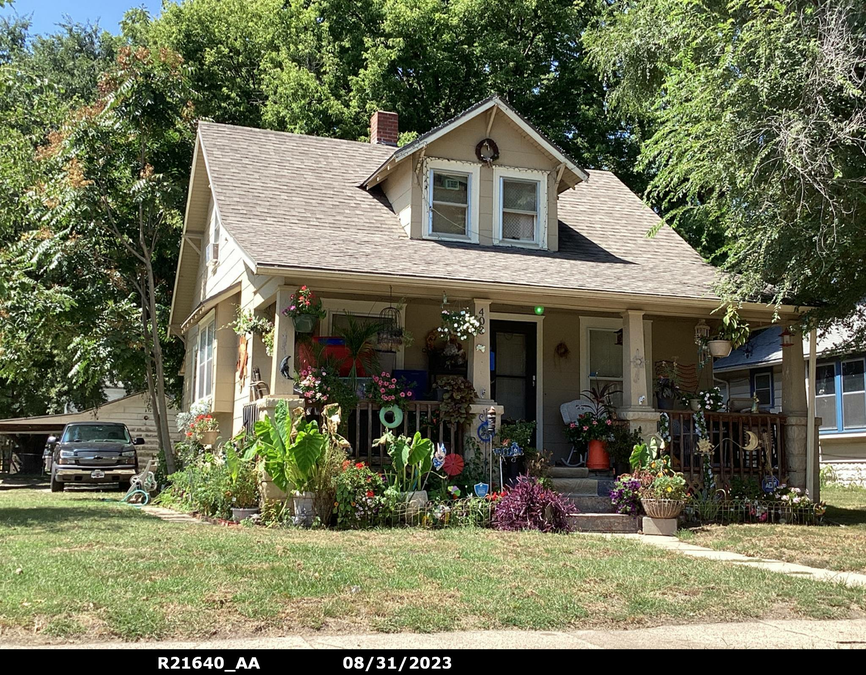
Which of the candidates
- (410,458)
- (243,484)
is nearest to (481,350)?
(410,458)

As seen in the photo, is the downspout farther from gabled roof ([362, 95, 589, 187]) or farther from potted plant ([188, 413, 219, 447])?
potted plant ([188, 413, 219, 447])

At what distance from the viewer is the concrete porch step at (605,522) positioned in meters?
11.4

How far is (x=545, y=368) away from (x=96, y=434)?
11036mm

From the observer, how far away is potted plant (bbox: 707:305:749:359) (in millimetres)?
13508

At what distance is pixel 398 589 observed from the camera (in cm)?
640

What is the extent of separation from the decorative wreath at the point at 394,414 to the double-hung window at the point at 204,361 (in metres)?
5.47

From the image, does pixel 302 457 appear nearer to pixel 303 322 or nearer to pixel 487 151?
pixel 303 322

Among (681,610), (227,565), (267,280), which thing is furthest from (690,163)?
(227,565)

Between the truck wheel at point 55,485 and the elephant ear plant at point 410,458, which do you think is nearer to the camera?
the elephant ear plant at point 410,458

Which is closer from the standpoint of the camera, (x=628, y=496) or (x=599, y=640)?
(x=599, y=640)

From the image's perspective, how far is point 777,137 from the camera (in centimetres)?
1073

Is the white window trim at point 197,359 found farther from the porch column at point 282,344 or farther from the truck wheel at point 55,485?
the porch column at point 282,344

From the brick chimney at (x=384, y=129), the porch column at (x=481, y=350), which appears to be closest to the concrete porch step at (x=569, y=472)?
the porch column at (x=481, y=350)

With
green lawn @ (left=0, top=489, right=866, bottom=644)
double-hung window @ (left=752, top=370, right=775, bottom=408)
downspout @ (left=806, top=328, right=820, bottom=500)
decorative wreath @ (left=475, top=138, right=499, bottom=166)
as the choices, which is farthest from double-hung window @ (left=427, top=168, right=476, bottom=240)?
double-hung window @ (left=752, top=370, right=775, bottom=408)
